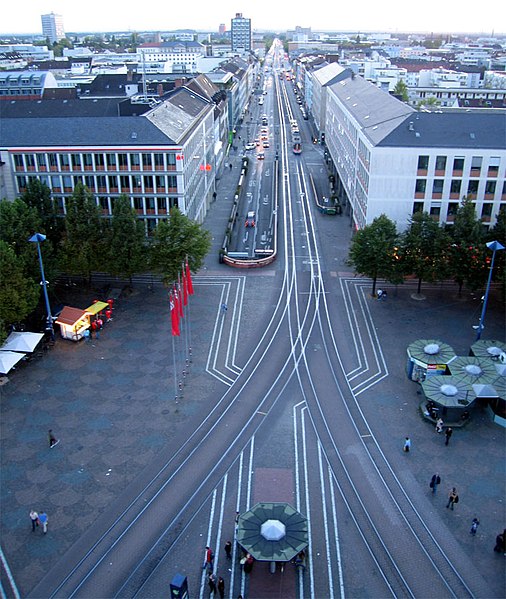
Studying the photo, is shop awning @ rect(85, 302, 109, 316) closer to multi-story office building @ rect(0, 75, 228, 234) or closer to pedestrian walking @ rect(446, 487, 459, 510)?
multi-story office building @ rect(0, 75, 228, 234)

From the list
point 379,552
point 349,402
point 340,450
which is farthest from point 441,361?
point 379,552

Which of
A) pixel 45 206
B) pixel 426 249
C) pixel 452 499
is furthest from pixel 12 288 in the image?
pixel 426 249

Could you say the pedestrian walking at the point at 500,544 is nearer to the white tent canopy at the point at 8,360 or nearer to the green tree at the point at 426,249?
the green tree at the point at 426,249

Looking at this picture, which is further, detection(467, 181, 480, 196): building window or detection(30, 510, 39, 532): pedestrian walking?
detection(467, 181, 480, 196): building window

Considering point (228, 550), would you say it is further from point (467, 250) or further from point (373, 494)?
point (467, 250)

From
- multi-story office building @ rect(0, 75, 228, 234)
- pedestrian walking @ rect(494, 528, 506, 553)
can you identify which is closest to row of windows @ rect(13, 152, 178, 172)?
multi-story office building @ rect(0, 75, 228, 234)
